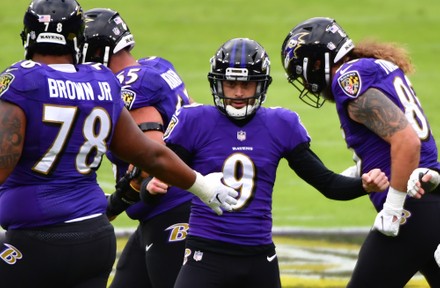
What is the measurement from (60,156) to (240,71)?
1173 millimetres

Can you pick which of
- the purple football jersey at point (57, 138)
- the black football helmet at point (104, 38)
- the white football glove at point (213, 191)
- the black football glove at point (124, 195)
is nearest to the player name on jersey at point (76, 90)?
the purple football jersey at point (57, 138)

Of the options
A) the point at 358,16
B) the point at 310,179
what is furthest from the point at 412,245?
the point at 358,16

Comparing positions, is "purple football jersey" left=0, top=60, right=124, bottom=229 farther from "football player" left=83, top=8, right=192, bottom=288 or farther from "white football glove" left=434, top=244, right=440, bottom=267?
"white football glove" left=434, top=244, right=440, bottom=267

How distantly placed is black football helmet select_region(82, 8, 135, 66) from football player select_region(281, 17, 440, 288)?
1.36 meters

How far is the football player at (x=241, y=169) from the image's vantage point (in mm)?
5383

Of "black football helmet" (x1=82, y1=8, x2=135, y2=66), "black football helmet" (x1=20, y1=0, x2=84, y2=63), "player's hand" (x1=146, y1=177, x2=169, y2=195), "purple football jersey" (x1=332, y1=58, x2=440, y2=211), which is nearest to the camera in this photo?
"black football helmet" (x1=20, y1=0, x2=84, y2=63)

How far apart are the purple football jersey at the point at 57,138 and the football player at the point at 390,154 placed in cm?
138

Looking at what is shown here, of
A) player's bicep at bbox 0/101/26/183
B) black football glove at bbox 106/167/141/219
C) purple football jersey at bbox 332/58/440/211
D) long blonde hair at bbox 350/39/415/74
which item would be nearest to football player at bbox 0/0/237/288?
player's bicep at bbox 0/101/26/183

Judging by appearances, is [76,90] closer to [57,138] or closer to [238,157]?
[57,138]

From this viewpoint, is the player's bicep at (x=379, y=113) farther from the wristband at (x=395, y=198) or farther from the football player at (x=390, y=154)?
the wristband at (x=395, y=198)

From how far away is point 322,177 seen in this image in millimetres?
5574

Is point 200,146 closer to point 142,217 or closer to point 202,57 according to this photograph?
point 142,217

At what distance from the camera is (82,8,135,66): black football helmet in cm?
650

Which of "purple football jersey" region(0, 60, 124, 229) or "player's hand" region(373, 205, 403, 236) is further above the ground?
"purple football jersey" region(0, 60, 124, 229)
